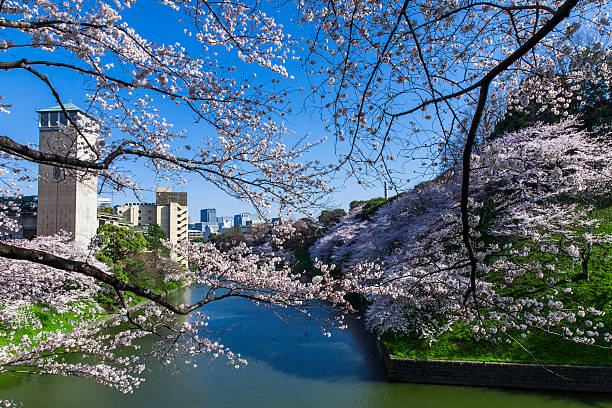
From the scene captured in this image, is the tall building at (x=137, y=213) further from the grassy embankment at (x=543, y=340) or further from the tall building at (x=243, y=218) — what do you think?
the grassy embankment at (x=543, y=340)

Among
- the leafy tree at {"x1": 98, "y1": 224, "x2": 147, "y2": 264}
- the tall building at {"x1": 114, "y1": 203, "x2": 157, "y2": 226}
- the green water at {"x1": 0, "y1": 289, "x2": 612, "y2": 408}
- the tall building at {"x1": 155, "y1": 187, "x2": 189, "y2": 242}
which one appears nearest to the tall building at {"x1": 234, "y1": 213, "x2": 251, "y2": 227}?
the green water at {"x1": 0, "y1": 289, "x2": 612, "y2": 408}

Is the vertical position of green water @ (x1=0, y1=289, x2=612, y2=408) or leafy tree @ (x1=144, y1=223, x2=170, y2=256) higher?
leafy tree @ (x1=144, y1=223, x2=170, y2=256)

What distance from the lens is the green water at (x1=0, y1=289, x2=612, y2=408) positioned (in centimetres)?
704

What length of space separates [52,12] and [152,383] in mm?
7025

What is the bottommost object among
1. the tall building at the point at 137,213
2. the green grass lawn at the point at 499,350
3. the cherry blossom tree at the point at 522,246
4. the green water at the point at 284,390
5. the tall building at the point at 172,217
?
the green water at the point at 284,390

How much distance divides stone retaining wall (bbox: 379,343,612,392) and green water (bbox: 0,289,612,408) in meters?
0.16

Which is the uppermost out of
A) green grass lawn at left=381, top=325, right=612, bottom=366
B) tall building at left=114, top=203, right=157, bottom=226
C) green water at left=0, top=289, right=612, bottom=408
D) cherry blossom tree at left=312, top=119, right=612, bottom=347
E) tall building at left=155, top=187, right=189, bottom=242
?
tall building at left=114, top=203, right=157, bottom=226

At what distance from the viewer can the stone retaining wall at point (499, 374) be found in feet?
22.9

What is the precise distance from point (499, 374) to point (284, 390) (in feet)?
13.1

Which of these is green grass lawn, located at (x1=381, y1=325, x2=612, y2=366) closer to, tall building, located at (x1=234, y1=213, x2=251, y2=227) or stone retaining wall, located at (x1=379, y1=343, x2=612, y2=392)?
stone retaining wall, located at (x1=379, y1=343, x2=612, y2=392)

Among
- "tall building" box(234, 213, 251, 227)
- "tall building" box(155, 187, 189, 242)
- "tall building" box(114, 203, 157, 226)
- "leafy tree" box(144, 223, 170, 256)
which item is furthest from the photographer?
"tall building" box(114, 203, 157, 226)

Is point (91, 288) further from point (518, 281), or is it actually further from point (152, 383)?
point (518, 281)

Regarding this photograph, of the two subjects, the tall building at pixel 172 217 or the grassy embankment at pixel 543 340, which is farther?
the tall building at pixel 172 217

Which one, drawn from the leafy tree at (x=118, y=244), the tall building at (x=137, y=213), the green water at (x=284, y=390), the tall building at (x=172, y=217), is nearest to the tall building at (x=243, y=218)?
the green water at (x=284, y=390)
